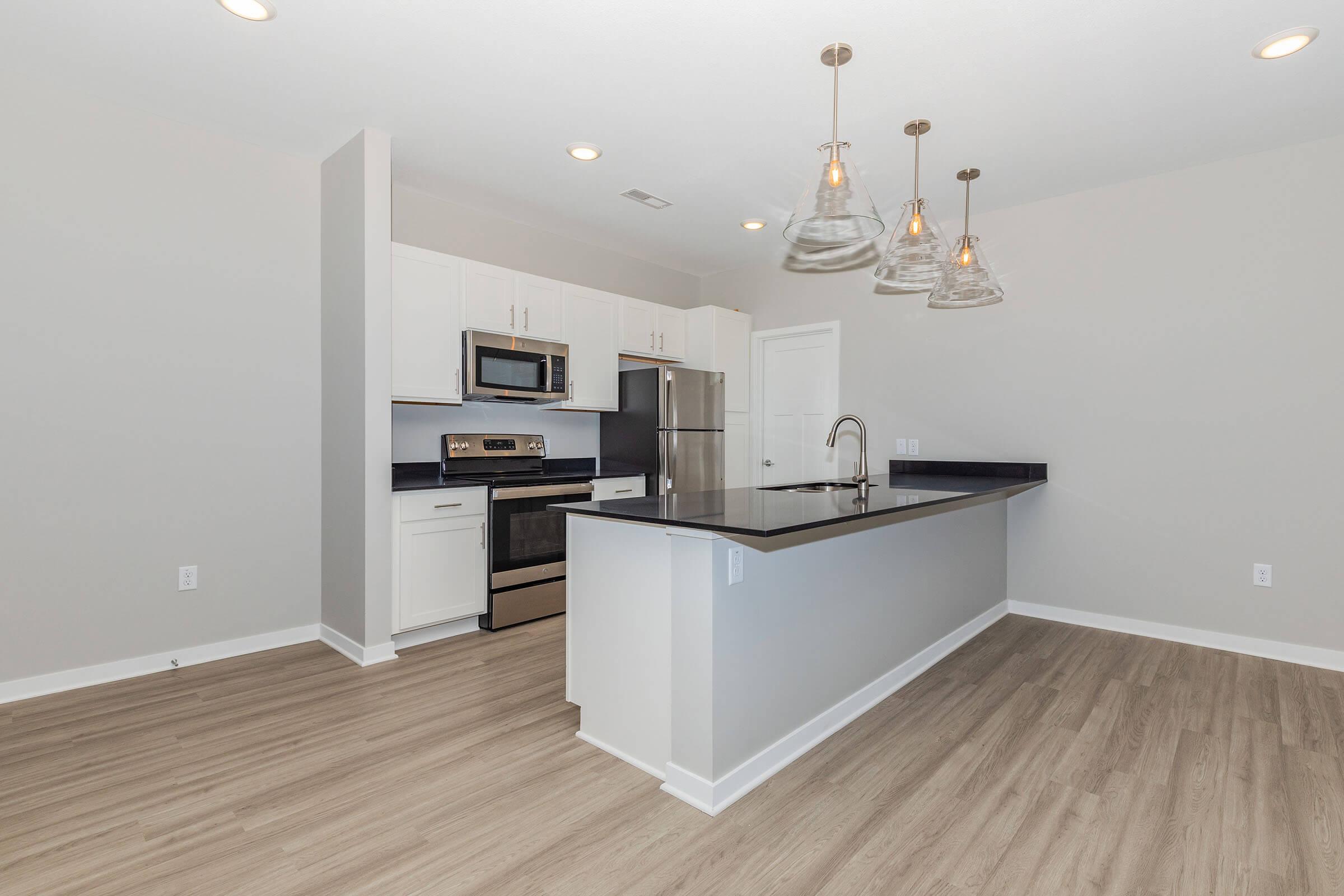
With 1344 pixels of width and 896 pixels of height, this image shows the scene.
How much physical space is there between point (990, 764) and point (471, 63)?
3.25 meters

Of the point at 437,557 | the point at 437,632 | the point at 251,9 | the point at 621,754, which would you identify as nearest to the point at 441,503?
the point at 437,557

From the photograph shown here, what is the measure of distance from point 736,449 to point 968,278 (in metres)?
2.60

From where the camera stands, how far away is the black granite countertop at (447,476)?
A: 3.60 m


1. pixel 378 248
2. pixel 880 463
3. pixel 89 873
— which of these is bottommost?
pixel 89 873

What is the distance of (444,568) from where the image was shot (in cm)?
361

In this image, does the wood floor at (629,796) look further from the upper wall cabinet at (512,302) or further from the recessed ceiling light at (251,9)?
the recessed ceiling light at (251,9)

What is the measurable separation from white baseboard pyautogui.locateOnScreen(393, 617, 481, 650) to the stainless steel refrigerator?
1519 mm

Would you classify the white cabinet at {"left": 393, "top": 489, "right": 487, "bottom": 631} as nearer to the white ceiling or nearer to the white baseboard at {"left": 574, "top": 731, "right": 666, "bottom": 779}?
the white baseboard at {"left": 574, "top": 731, "right": 666, "bottom": 779}

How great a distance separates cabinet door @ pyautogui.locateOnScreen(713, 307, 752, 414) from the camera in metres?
5.26

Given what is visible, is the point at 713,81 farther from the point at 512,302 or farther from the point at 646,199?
the point at 512,302

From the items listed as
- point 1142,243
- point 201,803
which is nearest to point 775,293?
point 1142,243

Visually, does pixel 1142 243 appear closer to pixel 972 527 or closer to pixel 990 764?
pixel 972 527

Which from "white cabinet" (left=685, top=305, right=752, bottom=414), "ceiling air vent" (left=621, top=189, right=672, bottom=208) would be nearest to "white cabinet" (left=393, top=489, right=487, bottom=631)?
"ceiling air vent" (left=621, top=189, right=672, bottom=208)

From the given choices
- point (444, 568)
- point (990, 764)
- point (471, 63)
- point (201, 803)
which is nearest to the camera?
point (201, 803)
